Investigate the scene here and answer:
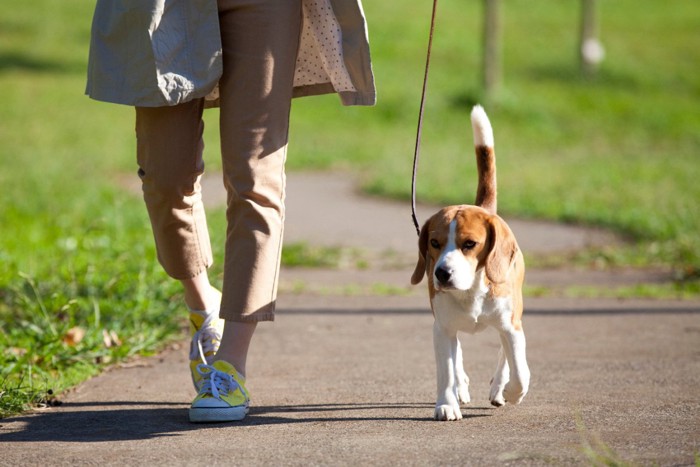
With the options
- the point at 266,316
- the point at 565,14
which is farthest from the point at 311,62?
the point at 565,14

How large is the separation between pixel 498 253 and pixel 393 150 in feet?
40.2

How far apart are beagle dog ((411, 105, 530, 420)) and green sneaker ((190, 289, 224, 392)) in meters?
0.80

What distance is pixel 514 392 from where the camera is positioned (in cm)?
341

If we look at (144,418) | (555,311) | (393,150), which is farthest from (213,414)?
(393,150)

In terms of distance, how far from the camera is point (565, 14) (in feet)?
108

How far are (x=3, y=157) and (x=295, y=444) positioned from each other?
1174cm

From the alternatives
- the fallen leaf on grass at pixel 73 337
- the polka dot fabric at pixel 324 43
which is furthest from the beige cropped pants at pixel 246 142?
the fallen leaf on grass at pixel 73 337

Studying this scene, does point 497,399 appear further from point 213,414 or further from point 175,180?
point 175,180

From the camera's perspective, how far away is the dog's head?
317 centimetres

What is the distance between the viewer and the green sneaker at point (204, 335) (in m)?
3.73

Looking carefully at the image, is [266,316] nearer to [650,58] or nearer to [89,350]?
[89,350]

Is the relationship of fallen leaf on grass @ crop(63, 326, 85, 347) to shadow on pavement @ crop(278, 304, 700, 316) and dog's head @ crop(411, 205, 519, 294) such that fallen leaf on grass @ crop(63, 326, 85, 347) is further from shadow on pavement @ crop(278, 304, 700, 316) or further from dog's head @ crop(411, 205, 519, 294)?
dog's head @ crop(411, 205, 519, 294)

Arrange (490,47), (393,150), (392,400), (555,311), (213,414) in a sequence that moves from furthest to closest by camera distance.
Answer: (490,47)
(393,150)
(555,311)
(392,400)
(213,414)

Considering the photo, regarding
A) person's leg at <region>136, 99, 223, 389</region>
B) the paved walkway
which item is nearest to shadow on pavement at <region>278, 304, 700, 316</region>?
the paved walkway
